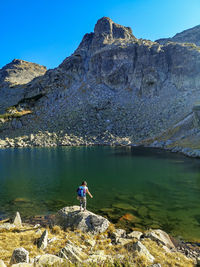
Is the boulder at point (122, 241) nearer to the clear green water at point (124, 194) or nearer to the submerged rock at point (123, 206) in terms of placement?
the clear green water at point (124, 194)

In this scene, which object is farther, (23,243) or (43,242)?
(23,243)

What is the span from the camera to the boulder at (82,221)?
1259 centimetres

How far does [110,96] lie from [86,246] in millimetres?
94934

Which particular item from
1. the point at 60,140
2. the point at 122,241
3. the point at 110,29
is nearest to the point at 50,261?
the point at 122,241

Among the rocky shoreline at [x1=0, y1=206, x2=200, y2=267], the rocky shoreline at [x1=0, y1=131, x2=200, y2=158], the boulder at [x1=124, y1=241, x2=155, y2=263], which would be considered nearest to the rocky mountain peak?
the rocky shoreline at [x1=0, y1=131, x2=200, y2=158]

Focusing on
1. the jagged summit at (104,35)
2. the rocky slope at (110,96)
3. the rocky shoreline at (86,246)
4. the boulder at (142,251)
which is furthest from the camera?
the jagged summit at (104,35)

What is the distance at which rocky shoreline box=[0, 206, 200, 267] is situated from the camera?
7.75m

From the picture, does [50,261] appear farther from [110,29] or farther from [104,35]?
[110,29]

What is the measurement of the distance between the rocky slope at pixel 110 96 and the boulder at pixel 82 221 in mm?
59328

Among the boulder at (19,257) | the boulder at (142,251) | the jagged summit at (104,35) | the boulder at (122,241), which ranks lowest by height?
the boulder at (122,241)

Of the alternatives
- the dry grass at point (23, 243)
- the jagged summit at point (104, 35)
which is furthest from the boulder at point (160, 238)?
the jagged summit at point (104, 35)

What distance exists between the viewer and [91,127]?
89250 mm

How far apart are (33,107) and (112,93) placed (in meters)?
49.2

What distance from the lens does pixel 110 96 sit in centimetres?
10131
